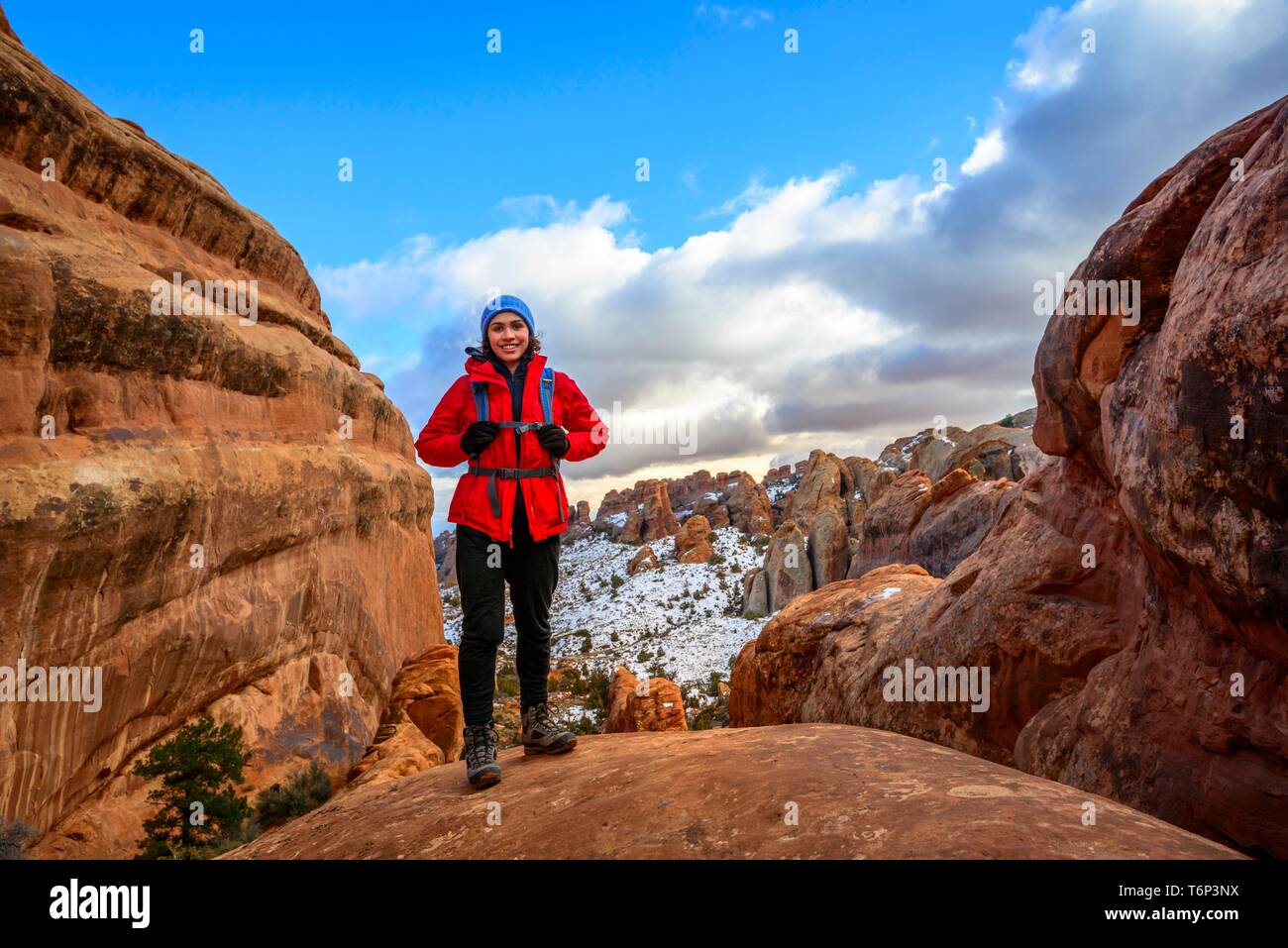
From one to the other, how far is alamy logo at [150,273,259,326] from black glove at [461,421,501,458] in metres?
9.90

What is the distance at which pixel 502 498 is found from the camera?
4.90 metres

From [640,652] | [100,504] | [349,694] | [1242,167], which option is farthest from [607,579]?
[1242,167]

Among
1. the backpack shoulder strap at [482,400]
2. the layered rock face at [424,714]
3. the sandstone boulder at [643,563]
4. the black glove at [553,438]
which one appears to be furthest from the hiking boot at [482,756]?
the sandstone boulder at [643,563]

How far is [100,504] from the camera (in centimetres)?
950

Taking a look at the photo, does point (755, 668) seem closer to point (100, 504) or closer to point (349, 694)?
point (349, 694)

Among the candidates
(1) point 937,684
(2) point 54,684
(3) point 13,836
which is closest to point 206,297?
(2) point 54,684

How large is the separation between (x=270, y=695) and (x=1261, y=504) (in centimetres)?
1492

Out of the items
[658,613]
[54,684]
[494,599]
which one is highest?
[494,599]

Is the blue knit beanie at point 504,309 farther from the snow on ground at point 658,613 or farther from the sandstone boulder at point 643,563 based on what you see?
the sandstone boulder at point 643,563

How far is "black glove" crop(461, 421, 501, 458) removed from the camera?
490 cm

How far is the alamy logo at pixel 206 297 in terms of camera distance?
11.8 meters

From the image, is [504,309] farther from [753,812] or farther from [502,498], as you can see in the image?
[753,812]

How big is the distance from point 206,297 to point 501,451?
12761mm
